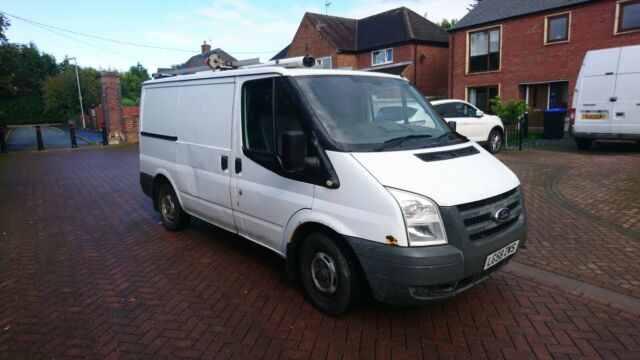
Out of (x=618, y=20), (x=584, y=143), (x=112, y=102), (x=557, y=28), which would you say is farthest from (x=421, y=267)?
(x=557, y=28)

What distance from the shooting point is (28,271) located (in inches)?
193

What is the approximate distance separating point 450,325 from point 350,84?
7.58ft

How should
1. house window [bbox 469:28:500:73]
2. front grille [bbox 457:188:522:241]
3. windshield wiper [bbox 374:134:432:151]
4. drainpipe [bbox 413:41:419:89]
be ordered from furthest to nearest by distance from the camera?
drainpipe [bbox 413:41:419:89] < house window [bbox 469:28:500:73] < windshield wiper [bbox 374:134:432:151] < front grille [bbox 457:188:522:241]

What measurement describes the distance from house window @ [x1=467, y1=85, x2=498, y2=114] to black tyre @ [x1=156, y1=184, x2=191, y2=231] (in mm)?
21502

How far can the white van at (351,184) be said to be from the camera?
10.2ft

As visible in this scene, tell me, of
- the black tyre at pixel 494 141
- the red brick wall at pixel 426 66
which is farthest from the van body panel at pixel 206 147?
the red brick wall at pixel 426 66

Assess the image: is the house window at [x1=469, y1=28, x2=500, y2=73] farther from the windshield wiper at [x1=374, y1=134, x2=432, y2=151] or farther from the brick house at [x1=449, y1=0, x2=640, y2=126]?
the windshield wiper at [x1=374, y1=134, x2=432, y2=151]

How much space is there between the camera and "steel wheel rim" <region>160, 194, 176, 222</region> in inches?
244

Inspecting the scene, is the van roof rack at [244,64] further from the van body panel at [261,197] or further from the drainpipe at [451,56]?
the drainpipe at [451,56]

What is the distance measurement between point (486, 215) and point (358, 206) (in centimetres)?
99

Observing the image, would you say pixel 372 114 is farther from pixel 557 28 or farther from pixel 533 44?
pixel 533 44

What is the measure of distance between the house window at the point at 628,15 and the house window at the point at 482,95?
635 centimetres

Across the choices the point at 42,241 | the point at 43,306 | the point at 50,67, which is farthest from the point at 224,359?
the point at 50,67

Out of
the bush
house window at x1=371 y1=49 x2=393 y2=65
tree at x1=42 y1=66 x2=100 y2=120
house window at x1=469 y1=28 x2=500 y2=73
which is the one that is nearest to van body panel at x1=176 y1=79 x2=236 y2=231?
the bush
